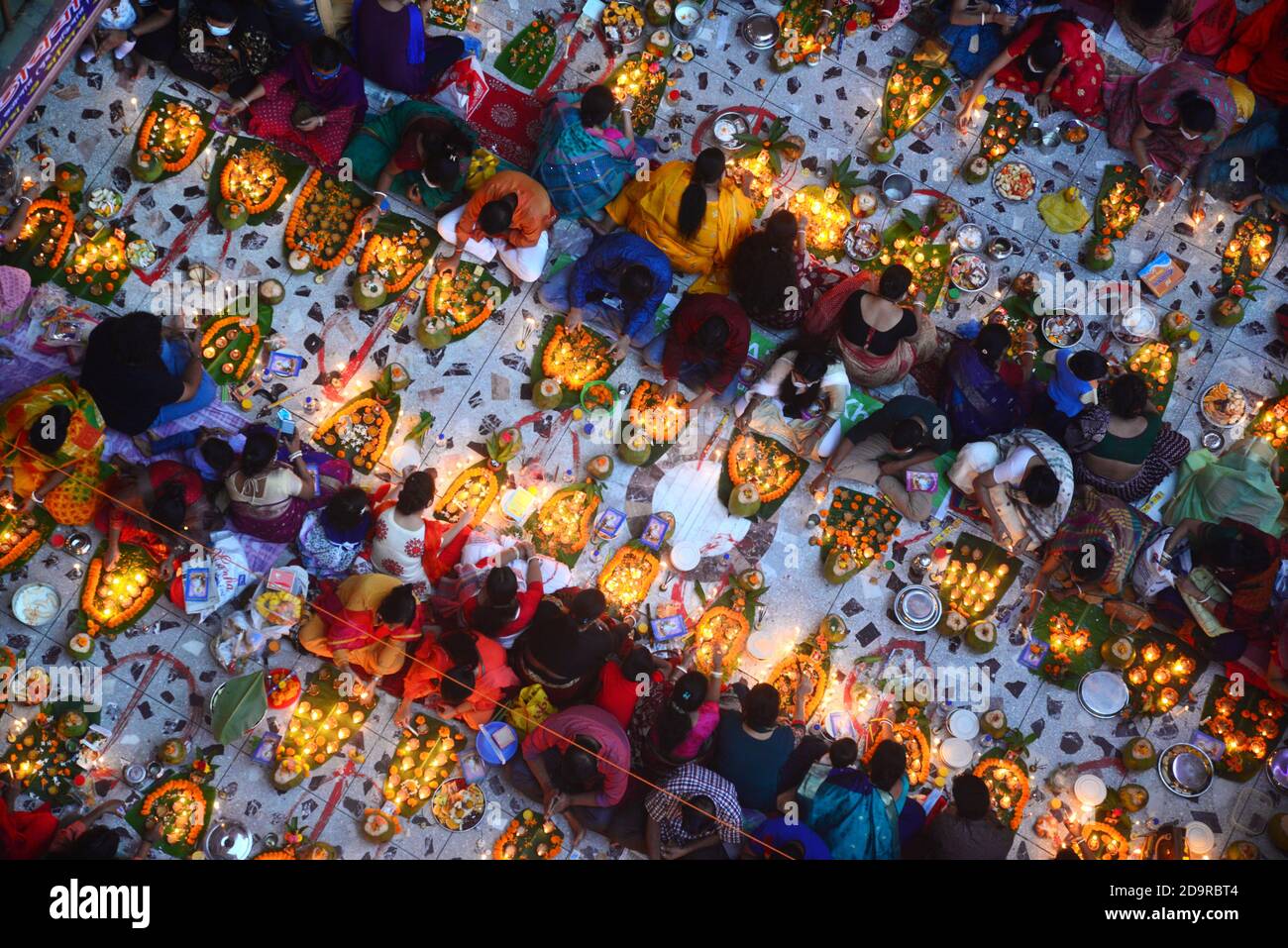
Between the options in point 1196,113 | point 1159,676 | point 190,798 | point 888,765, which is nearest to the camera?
point 190,798

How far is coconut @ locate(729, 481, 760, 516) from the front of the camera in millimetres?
7992

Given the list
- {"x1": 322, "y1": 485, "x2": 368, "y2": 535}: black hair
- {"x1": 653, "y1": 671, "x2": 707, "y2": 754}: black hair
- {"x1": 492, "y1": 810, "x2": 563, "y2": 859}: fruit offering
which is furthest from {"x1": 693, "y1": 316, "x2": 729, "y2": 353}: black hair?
{"x1": 492, "y1": 810, "x2": 563, "y2": 859}: fruit offering

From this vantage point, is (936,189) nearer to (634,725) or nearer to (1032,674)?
(1032,674)

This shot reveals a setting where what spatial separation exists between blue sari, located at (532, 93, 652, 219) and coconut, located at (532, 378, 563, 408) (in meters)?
1.13

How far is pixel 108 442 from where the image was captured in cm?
731

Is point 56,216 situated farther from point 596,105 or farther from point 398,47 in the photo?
point 596,105

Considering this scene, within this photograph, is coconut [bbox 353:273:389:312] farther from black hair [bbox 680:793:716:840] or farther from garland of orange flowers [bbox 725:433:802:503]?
black hair [bbox 680:793:716:840]

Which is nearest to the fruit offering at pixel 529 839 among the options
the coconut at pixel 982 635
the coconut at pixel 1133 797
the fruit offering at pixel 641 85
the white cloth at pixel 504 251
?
the coconut at pixel 982 635

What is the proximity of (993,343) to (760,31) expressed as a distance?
2773 mm

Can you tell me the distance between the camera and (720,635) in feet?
26.0

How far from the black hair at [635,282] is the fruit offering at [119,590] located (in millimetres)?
3363

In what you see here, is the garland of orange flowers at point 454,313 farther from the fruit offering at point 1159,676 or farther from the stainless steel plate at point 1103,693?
the fruit offering at point 1159,676

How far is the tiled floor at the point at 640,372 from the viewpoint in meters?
7.31

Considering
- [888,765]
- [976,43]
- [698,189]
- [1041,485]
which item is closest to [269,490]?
[698,189]
